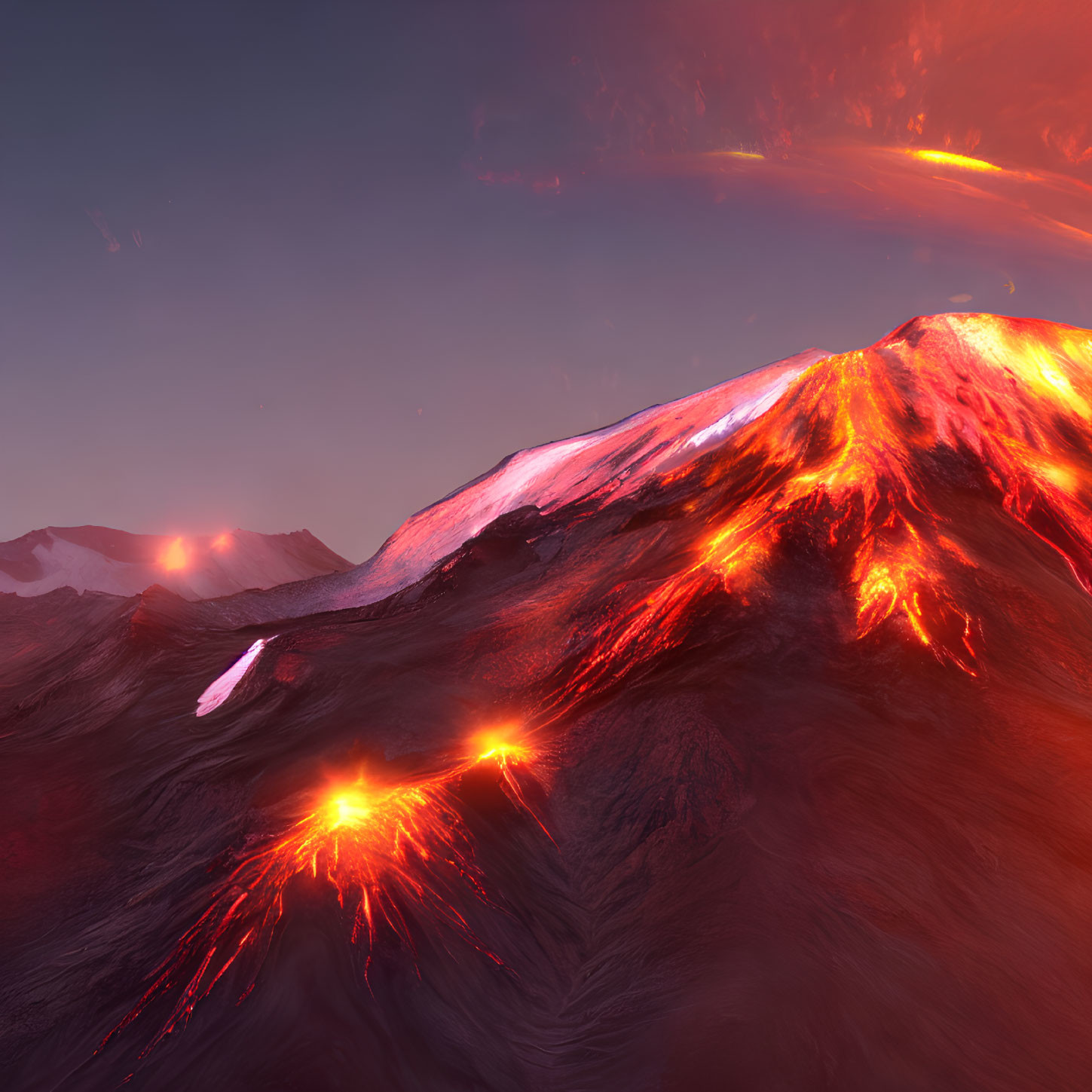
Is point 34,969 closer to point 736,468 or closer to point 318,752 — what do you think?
point 318,752

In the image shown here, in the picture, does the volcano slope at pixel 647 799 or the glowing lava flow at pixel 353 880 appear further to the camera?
the glowing lava flow at pixel 353 880

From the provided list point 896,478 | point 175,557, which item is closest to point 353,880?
point 896,478

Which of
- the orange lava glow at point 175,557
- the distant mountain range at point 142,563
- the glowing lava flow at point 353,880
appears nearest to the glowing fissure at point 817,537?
the glowing lava flow at point 353,880

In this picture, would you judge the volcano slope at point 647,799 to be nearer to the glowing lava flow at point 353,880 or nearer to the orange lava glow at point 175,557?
the glowing lava flow at point 353,880

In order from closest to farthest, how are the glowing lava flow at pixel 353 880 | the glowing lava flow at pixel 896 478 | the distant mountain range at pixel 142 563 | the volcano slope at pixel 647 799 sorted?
the volcano slope at pixel 647 799 < the glowing lava flow at pixel 353 880 < the glowing lava flow at pixel 896 478 < the distant mountain range at pixel 142 563

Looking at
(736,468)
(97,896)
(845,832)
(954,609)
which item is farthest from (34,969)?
(736,468)

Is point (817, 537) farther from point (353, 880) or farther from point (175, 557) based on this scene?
point (175, 557)

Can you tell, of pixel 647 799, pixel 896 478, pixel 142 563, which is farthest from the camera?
pixel 142 563
